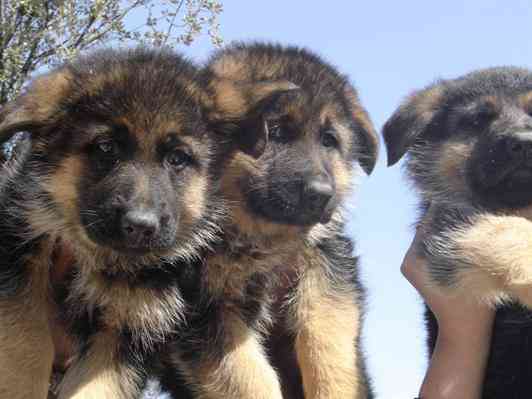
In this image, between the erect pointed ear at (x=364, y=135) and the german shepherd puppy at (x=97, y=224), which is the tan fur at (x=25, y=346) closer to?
the german shepherd puppy at (x=97, y=224)

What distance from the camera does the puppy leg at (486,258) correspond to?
9.70ft

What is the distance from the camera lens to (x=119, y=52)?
11.8 feet

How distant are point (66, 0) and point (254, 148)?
22.7ft

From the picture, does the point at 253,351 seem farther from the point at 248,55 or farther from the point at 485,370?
the point at 248,55

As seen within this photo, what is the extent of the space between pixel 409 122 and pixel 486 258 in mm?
1353

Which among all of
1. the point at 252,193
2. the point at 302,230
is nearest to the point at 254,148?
the point at 252,193

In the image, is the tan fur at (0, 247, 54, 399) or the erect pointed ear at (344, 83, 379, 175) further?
the erect pointed ear at (344, 83, 379, 175)

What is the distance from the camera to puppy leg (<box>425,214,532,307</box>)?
9.70ft

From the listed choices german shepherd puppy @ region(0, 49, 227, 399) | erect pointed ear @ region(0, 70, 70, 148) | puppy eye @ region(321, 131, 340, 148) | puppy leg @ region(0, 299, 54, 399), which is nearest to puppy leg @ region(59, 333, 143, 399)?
german shepherd puppy @ region(0, 49, 227, 399)

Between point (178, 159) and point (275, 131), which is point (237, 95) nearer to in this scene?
point (275, 131)

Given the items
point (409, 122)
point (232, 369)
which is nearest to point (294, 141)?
point (409, 122)

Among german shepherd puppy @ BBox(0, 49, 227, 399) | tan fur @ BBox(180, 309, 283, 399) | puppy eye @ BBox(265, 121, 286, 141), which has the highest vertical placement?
puppy eye @ BBox(265, 121, 286, 141)

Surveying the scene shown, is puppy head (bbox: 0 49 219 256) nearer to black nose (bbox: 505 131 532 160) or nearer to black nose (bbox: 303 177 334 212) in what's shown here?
black nose (bbox: 303 177 334 212)

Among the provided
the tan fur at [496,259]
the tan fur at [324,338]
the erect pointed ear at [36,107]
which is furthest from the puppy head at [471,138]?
the erect pointed ear at [36,107]
